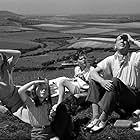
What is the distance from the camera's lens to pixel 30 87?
15.5 ft

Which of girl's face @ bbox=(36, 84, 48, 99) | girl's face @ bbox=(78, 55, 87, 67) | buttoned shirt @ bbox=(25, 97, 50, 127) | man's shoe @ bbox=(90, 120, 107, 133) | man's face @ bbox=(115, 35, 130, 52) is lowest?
man's shoe @ bbox=(90, 120, 107, 133)

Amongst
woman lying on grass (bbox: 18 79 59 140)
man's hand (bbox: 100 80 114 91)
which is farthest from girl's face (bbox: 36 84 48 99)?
man's hand (bbox: 100 80 114 91)

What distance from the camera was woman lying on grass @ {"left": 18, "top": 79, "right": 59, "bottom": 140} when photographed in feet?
15.5

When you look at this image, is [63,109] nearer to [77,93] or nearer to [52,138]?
[52,138]

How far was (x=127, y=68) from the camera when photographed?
17.2ft

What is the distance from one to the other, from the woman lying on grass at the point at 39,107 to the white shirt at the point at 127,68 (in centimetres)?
117

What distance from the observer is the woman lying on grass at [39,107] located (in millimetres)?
4730

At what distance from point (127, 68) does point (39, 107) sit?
159 cm

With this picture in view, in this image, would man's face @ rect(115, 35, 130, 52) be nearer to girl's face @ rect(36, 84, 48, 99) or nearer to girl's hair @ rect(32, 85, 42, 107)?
girl's face @ rect(36, 84, 48, 99)

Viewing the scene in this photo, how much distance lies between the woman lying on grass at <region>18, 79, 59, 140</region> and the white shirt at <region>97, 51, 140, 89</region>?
3.85 feet

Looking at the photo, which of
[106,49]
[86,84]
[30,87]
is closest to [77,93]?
[86,84]

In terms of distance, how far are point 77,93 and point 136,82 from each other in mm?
1239

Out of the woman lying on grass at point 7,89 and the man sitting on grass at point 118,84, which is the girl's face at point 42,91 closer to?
the woman lying on grass at point 7,89

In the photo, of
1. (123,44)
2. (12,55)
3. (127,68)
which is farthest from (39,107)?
(123,44)
